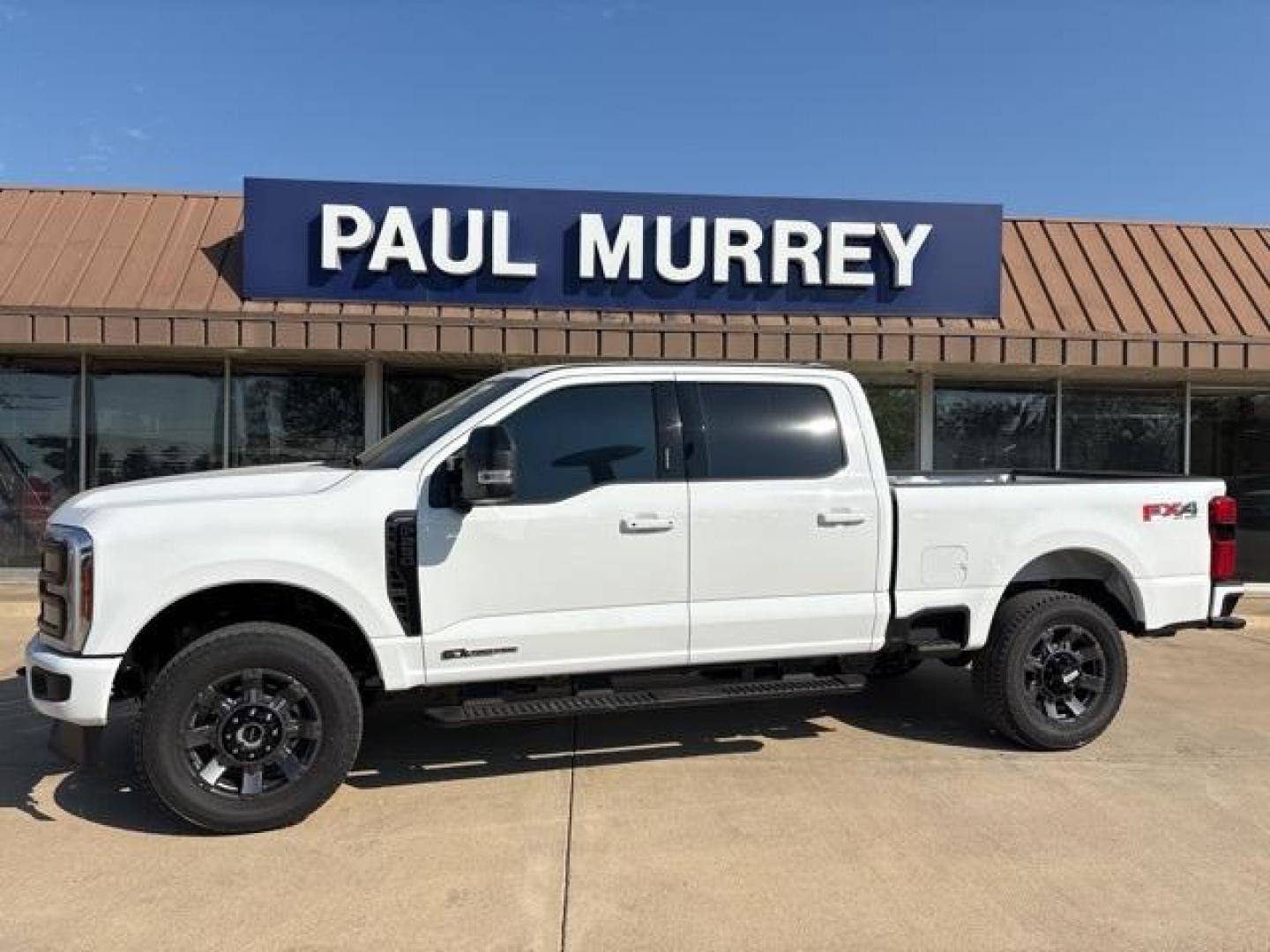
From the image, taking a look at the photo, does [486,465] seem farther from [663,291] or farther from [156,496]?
[663,291]

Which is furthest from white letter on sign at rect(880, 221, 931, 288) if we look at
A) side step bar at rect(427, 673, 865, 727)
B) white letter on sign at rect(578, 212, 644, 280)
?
side step bar at rect(427, 673, 865, 727)

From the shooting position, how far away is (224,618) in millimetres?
4699

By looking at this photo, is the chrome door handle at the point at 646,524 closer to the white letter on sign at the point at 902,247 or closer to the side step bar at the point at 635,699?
the side step bar at the point at 635,699

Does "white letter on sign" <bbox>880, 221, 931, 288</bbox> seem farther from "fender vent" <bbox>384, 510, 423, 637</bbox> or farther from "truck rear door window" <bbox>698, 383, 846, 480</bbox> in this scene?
"fender vent" <bbox>384, 510, 423, 637</bbox>

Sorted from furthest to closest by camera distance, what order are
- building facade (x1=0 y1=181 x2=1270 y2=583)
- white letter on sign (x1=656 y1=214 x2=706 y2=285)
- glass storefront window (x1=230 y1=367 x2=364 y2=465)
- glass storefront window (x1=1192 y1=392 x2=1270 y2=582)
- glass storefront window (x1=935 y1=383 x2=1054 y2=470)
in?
1. glass storefront window (x1=1192 y1=392 x2=1270 y2=582)
2. glass storefront window (x1=935 y1=383 x2=1054 y2=470)
3. glass storefront window (x1=230 y1=367 x2=364 y2=465)
4. white letter on sign (x1=656 y1=214 x2=706 y2=285)
5. building facade (x1=0 y1=181 x2=1270 y2=583)

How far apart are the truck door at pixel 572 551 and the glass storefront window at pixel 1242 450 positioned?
931cm

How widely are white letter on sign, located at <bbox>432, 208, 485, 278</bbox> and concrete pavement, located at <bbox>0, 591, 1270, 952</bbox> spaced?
5.35m

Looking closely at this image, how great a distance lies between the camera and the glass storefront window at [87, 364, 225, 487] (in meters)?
10.8

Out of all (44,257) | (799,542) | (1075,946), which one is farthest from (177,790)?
(44,257)

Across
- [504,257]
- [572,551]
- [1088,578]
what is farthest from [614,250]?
[572,551]

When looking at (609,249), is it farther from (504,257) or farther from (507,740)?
(507,740)

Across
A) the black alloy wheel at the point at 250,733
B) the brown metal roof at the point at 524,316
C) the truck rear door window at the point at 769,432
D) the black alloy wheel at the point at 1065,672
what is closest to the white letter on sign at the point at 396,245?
the brown metal roof at the point at 524,316

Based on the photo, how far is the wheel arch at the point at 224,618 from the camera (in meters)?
4.54

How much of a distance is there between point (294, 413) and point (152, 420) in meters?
1.46
